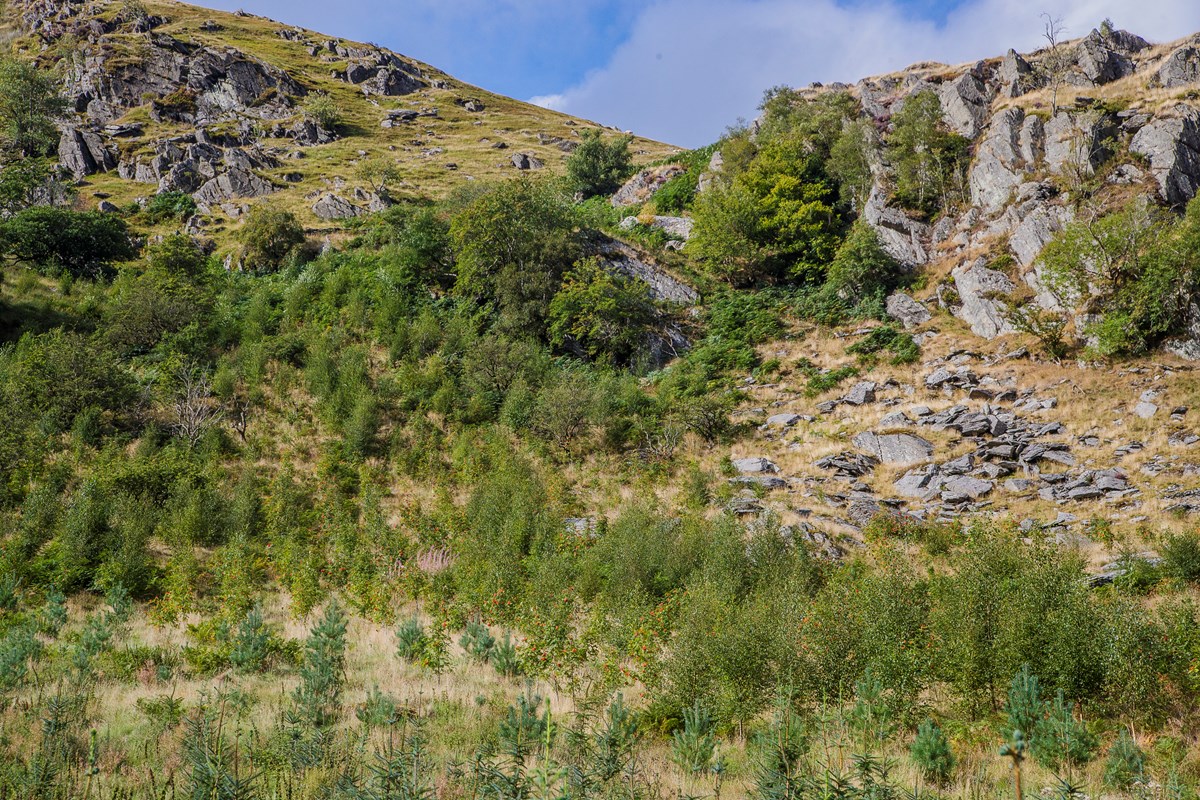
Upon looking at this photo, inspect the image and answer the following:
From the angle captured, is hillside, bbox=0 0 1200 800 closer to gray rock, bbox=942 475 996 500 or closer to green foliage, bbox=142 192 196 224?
gray rock, bbox=942 475 996 500

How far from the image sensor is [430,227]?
108ft

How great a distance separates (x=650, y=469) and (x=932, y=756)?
14588 millimetres

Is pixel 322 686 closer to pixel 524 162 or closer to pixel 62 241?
pixel 62 241

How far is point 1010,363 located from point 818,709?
65.6ft

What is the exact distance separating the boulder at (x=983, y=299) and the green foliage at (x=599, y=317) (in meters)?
14.8

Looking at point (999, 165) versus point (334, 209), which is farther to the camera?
point (334, 209)

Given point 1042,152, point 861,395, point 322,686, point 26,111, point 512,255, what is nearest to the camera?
point 322,686

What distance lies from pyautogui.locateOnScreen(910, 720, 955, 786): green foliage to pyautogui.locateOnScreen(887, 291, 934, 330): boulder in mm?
23751

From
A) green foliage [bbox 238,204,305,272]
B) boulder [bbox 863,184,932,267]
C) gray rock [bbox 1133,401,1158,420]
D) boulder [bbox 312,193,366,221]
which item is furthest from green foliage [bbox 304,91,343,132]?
gray rock [bbox 1133,401,1158,420]

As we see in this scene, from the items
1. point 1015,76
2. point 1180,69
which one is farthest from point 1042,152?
point 1180,69

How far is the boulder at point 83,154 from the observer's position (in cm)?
5391

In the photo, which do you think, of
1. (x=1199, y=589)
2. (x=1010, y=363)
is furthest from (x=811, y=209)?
(x=1199, y=589)

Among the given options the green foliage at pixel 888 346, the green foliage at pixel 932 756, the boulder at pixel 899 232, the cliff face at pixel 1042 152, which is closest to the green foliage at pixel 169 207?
the green foliage at pixel 888 346

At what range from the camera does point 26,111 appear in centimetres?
5938
